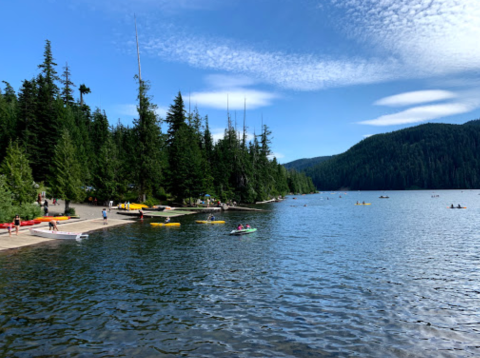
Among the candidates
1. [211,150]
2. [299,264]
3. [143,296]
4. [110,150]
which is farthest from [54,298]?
[211,150]

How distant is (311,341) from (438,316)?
7271mm

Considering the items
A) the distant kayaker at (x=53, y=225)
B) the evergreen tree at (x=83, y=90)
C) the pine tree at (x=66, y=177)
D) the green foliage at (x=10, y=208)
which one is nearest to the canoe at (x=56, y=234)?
the distant kayaker at (x=53, y=225)

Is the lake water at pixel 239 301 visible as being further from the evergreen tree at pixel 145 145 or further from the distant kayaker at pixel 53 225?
the evergreen tree at pixel 145 145

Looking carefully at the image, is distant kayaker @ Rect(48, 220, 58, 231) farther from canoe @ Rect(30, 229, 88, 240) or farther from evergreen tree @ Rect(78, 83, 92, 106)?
evergreen tree @ Rect(78, 83, 92, 106)

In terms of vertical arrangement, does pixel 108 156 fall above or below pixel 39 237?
above

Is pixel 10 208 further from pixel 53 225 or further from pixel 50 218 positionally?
pixel 53 225

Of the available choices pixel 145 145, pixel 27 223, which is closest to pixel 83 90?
pixel 145 145

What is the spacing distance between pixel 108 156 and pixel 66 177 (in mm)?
15553

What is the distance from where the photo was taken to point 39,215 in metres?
46.8

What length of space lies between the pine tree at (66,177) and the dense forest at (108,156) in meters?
0.15

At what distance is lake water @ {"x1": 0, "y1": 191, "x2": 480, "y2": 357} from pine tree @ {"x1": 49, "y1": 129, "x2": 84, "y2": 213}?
24.3m

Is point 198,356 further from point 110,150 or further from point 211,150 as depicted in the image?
point 211,150

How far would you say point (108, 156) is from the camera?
2793 inches

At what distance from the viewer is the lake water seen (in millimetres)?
12609
